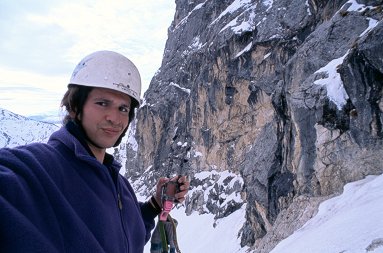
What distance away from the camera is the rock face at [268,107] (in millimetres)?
9406

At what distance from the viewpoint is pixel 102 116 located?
2.36m

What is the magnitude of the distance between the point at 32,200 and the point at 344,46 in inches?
467

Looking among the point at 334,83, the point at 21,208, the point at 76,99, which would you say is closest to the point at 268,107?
the point at 334,83

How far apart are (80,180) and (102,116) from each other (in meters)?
0.54

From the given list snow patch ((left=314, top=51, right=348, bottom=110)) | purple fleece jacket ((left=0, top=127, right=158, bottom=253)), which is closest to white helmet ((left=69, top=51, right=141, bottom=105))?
purple fleece jacket ((left=0, top=127, right=158, bottom=253))

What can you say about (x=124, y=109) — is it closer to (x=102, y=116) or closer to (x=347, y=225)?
(x=102, y=116)

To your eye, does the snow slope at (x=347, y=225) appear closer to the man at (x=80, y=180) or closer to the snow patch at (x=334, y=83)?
the snow patch at (x=334, y=83)

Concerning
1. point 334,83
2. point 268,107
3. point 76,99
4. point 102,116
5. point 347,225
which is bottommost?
point 347,225

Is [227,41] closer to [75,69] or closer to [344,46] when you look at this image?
[344,46]

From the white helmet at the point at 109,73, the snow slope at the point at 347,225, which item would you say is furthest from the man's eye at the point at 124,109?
the snow slope at the point at 347,225

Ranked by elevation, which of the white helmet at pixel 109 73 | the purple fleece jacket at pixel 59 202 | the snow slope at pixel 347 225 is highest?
the white helmet at pixel 109 73

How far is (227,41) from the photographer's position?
35625mm

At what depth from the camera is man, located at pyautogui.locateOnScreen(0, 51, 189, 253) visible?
156cm

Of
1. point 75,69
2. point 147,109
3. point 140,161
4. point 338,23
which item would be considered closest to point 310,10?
point 338,23
